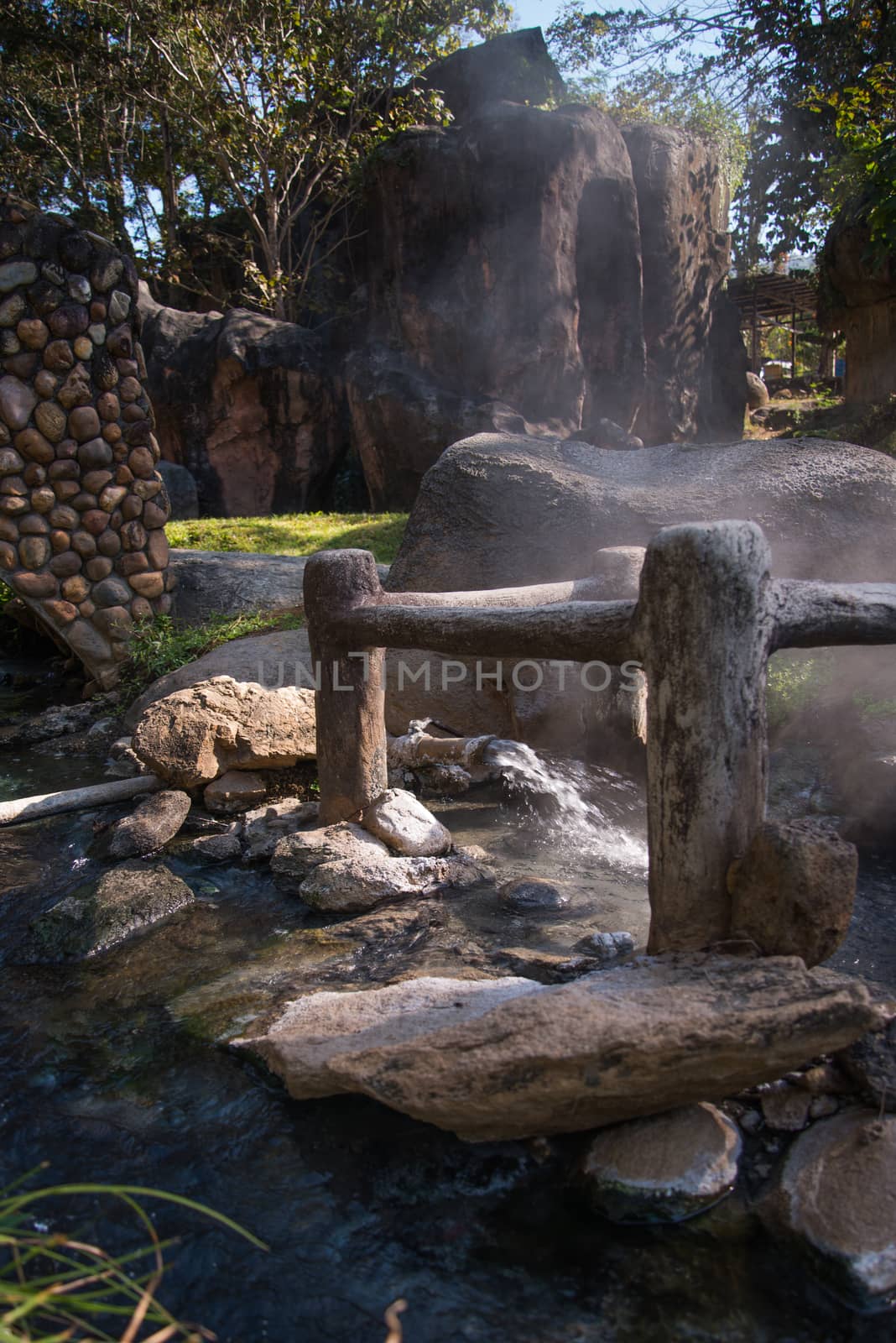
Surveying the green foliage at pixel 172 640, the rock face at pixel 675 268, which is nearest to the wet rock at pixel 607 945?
the green foliage at pixel 172 640

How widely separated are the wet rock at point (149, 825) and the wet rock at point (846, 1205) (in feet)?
10.2

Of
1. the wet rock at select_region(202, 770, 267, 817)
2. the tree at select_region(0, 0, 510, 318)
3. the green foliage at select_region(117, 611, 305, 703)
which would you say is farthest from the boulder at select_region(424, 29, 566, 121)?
the wet rock at select_region(202, 770, 267, 817)

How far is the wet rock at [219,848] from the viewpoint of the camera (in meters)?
4.15

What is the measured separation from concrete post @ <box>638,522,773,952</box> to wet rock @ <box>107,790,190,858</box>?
8.72 ft

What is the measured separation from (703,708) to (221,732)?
302 cm

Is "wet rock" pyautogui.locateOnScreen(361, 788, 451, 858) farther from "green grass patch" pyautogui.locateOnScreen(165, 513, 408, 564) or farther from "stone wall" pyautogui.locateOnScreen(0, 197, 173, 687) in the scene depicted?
"green grass patch" pyautogui.locateOnScreen(165, 513, 408, 564)

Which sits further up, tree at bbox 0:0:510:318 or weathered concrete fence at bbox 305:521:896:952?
tree at bbox 0:0:510:318

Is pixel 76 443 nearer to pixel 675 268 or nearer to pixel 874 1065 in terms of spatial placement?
pixel 874 1065

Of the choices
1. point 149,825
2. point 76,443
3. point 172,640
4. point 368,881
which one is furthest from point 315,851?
point 76,443

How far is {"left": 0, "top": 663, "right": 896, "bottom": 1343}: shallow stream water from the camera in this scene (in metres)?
1.78

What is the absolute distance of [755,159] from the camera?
14.4 m

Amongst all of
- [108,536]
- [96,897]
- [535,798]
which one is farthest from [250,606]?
[96,897]

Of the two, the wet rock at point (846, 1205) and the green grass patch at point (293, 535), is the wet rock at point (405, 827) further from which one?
the green grass patch at point (293, 535)

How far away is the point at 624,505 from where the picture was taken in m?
5.70
